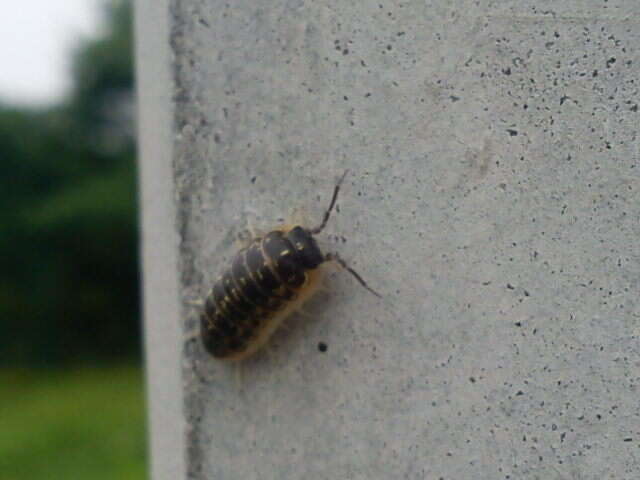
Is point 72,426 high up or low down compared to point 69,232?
up

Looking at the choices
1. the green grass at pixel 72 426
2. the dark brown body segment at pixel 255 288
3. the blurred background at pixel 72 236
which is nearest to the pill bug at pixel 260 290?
the dark brown body segment at pixel 255 288

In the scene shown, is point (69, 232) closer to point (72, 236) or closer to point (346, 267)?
point (72, 236)

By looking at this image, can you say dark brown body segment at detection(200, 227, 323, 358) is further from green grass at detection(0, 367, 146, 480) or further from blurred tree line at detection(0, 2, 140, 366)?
blurred tree line at detection(0, 2, 140, 366)

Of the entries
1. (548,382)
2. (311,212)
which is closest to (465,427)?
(548,382)

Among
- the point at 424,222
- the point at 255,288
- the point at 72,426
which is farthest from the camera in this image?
the point at 72,426

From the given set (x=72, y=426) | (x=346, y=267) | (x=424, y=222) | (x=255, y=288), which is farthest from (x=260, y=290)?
(x=72, y=426)

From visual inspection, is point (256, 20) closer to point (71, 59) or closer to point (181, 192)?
point (181, 192)
